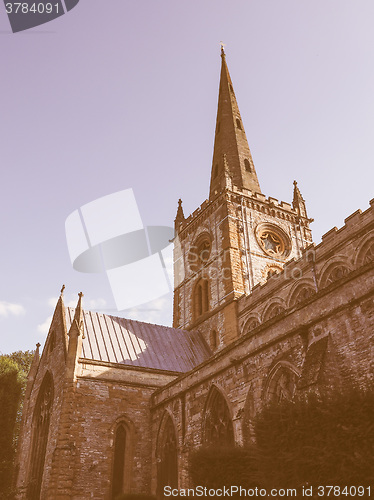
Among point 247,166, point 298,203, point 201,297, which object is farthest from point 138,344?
point 247,166

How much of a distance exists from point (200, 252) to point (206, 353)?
9490 mm

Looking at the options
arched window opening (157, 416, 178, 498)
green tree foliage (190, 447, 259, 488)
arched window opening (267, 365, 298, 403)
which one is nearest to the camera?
green tree foliage (190, 447, 259, 488)

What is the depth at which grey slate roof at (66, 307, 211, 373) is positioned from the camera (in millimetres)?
24906

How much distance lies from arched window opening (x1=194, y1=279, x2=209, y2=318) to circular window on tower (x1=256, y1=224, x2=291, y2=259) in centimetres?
523

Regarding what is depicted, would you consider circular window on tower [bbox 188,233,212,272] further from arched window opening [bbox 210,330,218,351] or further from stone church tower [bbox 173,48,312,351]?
arched window opening [bbox 210,330,218,351]

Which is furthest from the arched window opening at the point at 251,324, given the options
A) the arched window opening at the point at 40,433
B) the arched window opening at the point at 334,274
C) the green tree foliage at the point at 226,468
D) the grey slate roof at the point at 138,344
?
the green tree foliage at the point at 226,468

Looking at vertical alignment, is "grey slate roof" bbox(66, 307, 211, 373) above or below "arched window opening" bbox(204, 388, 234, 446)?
above

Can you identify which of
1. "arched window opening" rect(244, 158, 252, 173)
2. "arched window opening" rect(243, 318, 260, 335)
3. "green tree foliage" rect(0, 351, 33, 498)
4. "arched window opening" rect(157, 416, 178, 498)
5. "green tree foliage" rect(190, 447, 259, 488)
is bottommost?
"green tree foliage" rect(190, 447, 259, 488)

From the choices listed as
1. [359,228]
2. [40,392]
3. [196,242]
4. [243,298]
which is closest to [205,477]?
[359,228]

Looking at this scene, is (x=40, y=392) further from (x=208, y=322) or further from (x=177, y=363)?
(x=208, y=322)

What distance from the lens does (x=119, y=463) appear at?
21.3 m

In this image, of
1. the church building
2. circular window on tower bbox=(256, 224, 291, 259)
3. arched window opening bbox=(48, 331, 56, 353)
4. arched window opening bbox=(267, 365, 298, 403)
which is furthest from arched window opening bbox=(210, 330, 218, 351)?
arched window opening bbox=(267, 365, 298, 403)

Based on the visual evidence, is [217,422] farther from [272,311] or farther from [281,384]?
[272,311]

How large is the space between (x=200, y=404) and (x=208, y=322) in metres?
13.4
